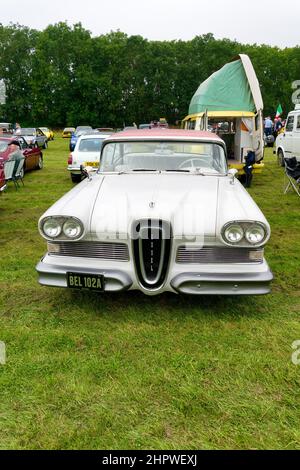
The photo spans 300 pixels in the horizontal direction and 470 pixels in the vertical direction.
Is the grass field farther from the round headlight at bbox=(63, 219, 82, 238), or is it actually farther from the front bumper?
the round headlight at bbox=(63, 219, 82, 238)

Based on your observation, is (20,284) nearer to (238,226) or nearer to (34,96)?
(238,226)

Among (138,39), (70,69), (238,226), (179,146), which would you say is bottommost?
(238,226)

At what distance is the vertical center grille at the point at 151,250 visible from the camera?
3.66 meters

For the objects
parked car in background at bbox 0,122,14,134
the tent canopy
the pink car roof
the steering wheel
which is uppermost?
the tent canopy

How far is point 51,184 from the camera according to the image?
41.5 feet

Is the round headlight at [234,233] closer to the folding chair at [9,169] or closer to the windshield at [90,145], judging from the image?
the folding chair at [9,169]

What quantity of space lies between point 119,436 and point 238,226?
1.93 meters

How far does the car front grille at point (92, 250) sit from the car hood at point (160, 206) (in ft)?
0.33

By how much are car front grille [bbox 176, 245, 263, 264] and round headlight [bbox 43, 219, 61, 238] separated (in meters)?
1.05

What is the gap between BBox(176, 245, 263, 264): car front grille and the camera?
377 cm

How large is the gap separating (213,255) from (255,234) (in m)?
0.39

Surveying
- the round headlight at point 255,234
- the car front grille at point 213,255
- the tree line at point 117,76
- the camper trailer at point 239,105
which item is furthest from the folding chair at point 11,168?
the tree line at point 117,76

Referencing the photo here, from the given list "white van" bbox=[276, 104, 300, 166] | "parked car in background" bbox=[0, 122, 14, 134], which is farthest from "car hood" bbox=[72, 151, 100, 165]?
"parked car in background" bbox=[0, 122, 14, 134]
